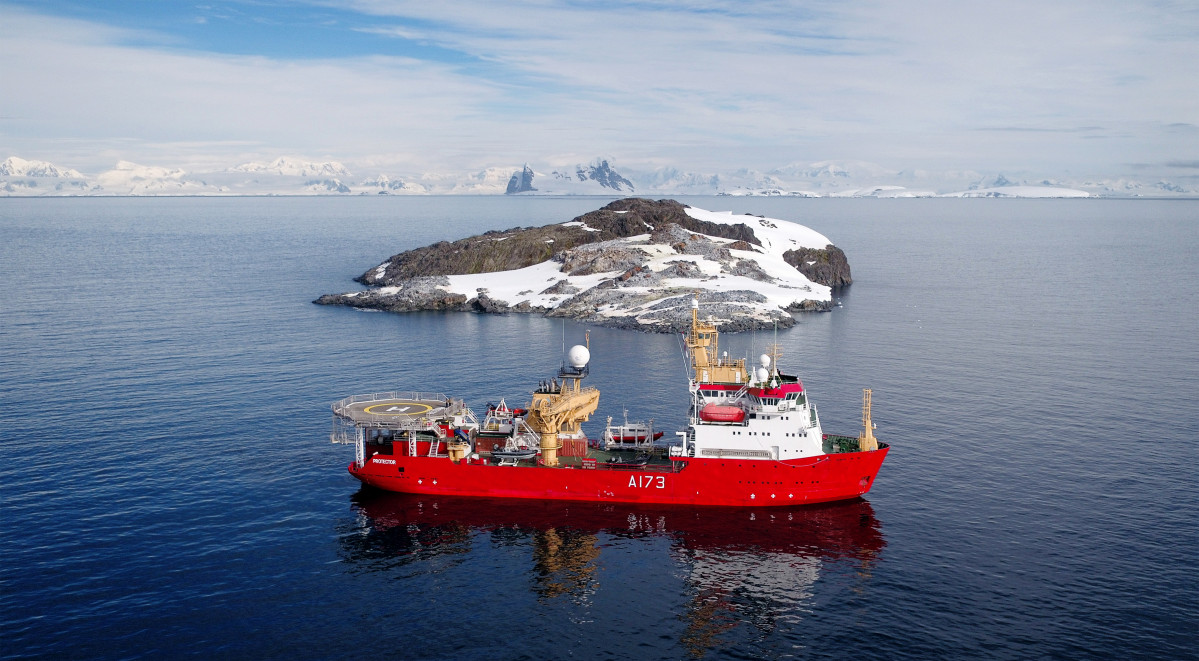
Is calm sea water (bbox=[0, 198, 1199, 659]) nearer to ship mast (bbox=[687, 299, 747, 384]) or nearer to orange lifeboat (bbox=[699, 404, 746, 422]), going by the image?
orange lifeboat (bbox=[699, 404, 746, 422])

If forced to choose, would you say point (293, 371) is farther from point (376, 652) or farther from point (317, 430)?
point (376, 652)

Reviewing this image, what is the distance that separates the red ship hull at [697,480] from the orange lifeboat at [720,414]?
239 cm

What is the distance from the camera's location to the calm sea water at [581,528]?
117 ft

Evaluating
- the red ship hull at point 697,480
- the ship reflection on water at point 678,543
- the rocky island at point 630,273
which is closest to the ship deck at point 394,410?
the red ship hull at point 697,480

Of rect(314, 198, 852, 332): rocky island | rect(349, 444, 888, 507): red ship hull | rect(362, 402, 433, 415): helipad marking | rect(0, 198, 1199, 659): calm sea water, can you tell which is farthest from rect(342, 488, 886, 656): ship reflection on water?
rect(314, 198, 852, 332): rocky island

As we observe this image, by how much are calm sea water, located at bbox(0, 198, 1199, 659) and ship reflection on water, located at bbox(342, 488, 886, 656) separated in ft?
0.58

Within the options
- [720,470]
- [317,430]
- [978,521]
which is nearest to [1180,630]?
[978,521]

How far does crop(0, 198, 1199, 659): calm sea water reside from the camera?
35812 millimetres

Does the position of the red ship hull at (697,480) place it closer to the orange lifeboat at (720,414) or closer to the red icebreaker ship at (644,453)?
the red icebreaker ship at (644,453)

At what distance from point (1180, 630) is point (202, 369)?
7541 centimetres

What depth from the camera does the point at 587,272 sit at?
13575 cm

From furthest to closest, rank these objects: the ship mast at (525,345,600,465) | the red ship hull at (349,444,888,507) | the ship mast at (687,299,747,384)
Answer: the ship mast at (687,299,747,384), the ship mast at (525,345,600,465), the red ship hull at (349,444,888,507)

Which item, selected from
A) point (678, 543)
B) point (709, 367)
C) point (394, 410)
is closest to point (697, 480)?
point (678, 543)

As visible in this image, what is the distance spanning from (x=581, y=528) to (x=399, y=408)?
1546 centimetres
